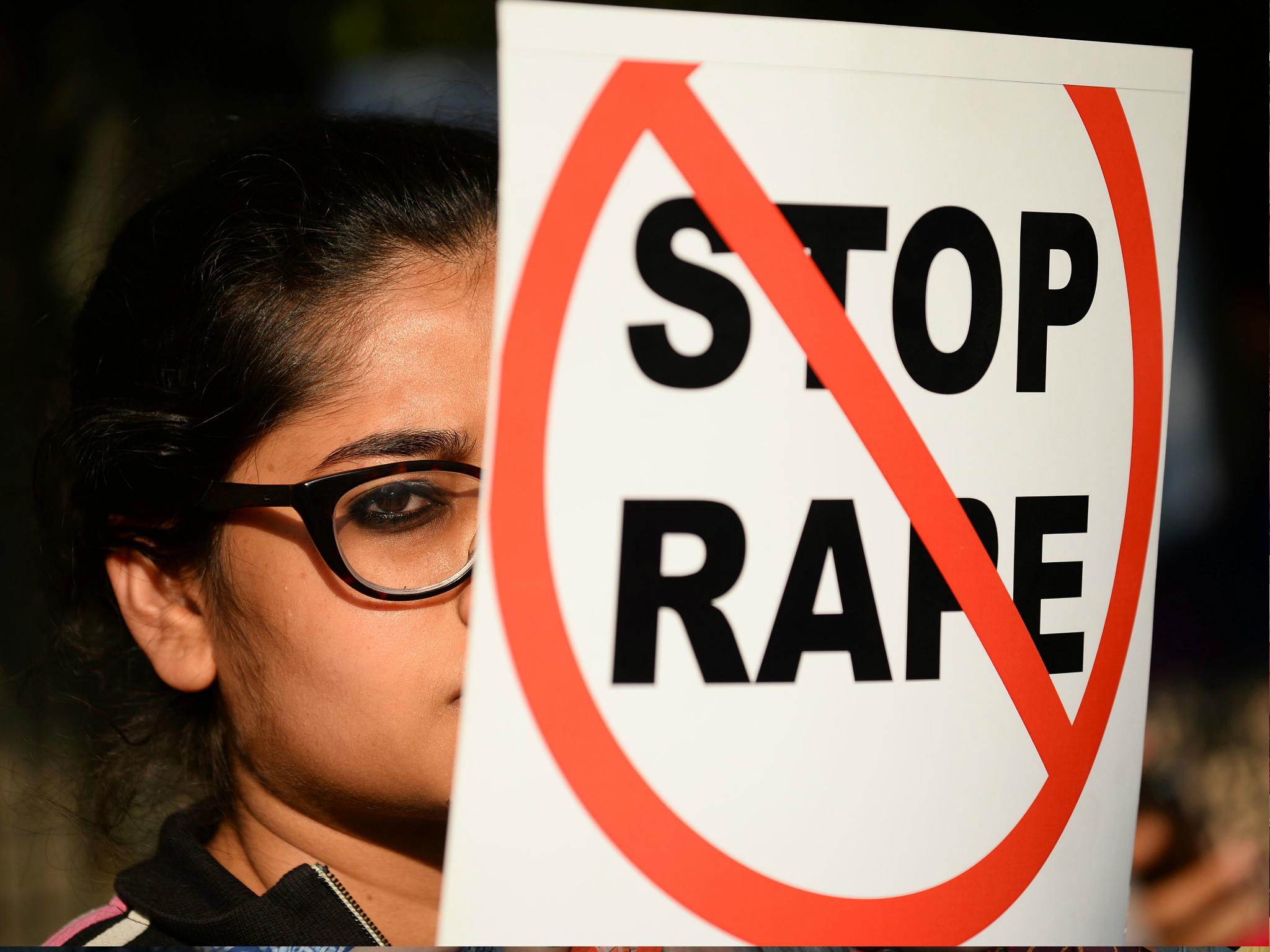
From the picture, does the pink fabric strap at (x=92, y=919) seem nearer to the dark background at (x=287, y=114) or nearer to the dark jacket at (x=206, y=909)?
the dark jacket at (x=206, y=909)

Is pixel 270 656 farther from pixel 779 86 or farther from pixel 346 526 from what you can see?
pixel 779 86

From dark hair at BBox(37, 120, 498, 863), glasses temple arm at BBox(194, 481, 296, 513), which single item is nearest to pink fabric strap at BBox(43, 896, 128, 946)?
dark hair at BBox(37, 120, 498, 863)

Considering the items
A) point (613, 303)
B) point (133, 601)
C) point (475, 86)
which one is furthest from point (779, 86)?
point (475, 86)

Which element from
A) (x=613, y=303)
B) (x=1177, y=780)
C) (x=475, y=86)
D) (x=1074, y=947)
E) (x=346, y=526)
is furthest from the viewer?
(x=1177, y=780)

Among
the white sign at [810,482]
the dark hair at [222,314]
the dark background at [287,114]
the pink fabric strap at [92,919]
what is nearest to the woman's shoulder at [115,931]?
the pink fabric strap at [92,919]

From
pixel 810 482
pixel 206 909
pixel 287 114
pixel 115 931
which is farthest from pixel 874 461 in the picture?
pixel 287 114

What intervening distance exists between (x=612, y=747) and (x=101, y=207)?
1.63m

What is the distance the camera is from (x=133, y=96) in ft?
5.85

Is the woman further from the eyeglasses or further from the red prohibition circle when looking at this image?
the red prohibition circle

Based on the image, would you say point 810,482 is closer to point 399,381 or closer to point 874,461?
point 874,461

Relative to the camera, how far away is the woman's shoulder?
34.1 inches

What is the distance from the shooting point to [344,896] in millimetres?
811

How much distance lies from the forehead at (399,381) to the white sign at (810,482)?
0.29 meters

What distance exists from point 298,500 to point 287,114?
87 centimetres
